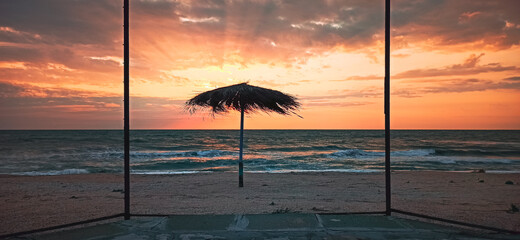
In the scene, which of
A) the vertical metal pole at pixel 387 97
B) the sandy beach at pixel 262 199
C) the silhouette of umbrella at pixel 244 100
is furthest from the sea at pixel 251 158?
the vertical metal pole at pixel 387 97

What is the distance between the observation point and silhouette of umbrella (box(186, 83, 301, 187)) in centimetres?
862

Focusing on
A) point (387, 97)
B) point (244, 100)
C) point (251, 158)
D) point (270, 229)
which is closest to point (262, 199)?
point (244, 100)

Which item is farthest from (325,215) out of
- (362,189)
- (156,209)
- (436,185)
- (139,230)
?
(436,185)

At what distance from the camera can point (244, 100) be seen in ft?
28.8

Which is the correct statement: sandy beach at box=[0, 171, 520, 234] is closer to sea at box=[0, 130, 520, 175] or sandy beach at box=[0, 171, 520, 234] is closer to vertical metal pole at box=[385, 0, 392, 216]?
vertical metal pole at box=[385, 0, 392, 216]

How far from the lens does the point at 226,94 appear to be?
859 cm

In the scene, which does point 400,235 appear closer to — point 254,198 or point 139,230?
point 139,230

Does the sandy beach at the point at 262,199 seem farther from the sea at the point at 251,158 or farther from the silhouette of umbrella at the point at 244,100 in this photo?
the sea at the point at 251,158

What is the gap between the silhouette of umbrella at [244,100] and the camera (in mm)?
8625

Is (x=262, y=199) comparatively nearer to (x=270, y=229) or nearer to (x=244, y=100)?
(x=244, y=100)

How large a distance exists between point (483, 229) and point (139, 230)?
156 inches

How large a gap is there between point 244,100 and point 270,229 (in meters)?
5.29

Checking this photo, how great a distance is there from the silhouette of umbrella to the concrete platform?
4.62 meters

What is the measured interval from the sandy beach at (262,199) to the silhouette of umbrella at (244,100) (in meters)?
1.85
